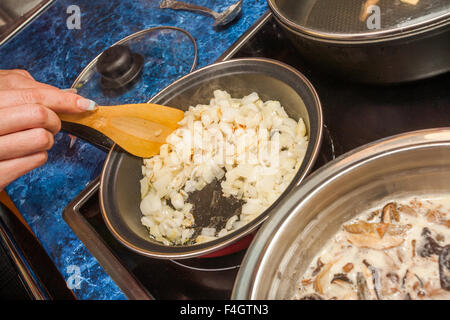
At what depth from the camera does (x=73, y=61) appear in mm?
2461

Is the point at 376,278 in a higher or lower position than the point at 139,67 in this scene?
lower

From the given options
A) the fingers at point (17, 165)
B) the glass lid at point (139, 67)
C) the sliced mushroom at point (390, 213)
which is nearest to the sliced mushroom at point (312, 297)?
the sliced mushroom at point (390, 213)

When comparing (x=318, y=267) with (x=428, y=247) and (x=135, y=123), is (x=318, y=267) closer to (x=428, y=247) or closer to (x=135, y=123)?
(x=428, y=247)

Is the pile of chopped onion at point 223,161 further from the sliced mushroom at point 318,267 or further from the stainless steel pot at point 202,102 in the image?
the sliced mushroom at point 318,267

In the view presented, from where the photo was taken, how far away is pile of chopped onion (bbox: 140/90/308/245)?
4.40 feet

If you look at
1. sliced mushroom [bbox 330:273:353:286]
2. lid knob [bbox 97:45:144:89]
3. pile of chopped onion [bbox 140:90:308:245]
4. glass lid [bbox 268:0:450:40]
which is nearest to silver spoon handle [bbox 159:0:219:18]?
lid knob [bbox 97:45:144:89]

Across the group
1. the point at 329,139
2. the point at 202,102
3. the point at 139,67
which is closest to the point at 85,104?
the point at 202,102

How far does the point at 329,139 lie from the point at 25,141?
1078 millimetres

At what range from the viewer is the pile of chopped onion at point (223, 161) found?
1340 millimetres

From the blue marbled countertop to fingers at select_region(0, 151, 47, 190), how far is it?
0.38m

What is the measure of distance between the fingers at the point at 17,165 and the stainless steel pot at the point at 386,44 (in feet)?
3.38

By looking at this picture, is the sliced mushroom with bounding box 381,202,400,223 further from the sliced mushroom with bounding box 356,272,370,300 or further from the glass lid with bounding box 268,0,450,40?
the glass lid with bounding box 268,0,450,40

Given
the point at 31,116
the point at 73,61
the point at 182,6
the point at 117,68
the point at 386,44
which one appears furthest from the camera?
the point at 73,61
